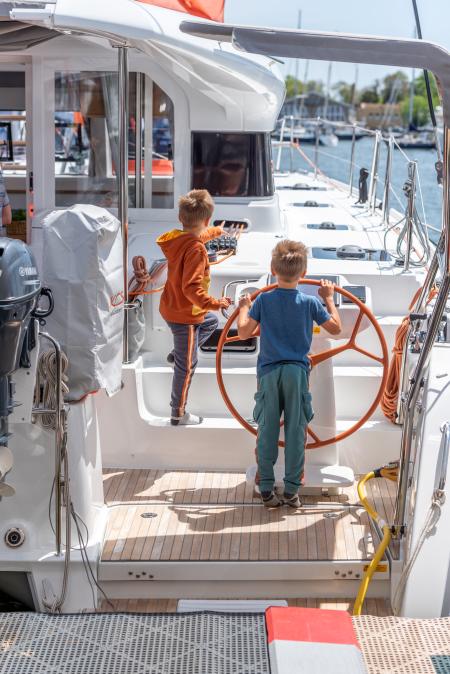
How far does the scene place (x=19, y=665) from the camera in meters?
2.99

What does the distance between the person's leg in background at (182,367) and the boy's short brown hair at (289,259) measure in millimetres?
787

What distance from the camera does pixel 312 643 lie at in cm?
286

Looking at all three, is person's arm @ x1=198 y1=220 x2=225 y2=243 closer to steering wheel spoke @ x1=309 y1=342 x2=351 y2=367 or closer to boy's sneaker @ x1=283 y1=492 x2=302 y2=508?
steering wheel spoke @ x1=309 y1=342 x2=351 y2=367

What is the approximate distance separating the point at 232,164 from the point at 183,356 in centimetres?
249

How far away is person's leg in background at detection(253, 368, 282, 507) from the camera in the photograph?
4.38 metres

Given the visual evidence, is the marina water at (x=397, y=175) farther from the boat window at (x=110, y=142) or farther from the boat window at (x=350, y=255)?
the boat window at (x=350, y=255)

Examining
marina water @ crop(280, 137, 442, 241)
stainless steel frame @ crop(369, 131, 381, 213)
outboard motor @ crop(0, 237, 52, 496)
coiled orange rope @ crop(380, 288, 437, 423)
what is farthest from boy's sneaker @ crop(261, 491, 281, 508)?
marina water @ crop(280, 137, 442, 241)

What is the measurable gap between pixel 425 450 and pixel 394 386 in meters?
1.14

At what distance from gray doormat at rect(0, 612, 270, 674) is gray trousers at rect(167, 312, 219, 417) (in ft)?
5.83

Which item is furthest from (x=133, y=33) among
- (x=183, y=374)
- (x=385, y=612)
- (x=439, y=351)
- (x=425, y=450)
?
(x=385, y=612)

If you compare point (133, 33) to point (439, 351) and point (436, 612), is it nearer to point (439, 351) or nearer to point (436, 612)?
point (439, 351)

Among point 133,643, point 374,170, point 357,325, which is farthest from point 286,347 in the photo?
point 374,170

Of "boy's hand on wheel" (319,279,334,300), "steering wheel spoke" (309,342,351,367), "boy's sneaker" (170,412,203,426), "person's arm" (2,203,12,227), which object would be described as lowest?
"boy's sneaker" (170,412,203,426)

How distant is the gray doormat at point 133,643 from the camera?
2988mm
